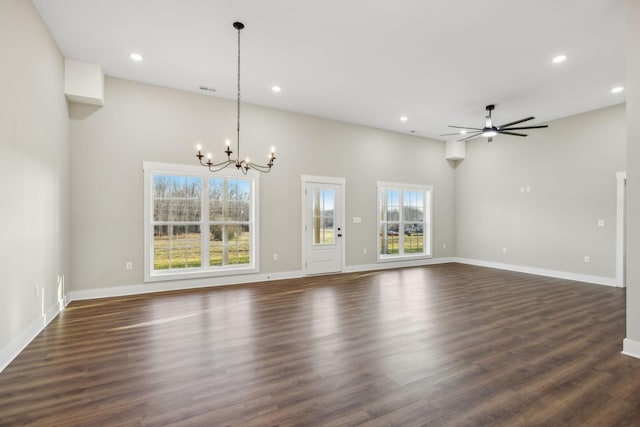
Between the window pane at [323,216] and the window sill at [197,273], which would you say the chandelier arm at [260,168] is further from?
the window sill at [197,273]

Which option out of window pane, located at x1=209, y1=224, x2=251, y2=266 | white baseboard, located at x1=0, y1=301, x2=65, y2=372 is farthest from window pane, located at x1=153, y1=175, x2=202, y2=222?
white baseboard, located at x1=0, y1=301, x2=65, y2=372

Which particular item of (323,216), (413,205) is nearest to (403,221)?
(413,205)

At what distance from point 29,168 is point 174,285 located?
2844 mm

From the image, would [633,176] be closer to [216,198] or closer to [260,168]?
[260,168]

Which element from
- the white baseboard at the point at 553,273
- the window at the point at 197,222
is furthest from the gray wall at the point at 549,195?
the window at the point at 197,222

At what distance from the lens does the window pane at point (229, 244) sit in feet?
19.1

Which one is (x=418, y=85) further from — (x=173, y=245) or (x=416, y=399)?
(x=173, y=245)

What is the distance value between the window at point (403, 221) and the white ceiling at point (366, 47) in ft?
8.85

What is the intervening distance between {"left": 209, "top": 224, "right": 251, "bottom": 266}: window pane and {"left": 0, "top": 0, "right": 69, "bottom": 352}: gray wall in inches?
87.3

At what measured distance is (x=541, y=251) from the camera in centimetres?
702

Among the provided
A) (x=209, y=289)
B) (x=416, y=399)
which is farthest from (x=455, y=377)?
(x=209, y=289)

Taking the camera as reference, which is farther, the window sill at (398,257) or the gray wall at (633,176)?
the window sill at (398,257)

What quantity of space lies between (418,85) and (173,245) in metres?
5.18

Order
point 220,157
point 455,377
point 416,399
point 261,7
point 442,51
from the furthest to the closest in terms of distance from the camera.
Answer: point 220,157 < point 442,51 < point 261,7 < point 455,377 < point 416,399
